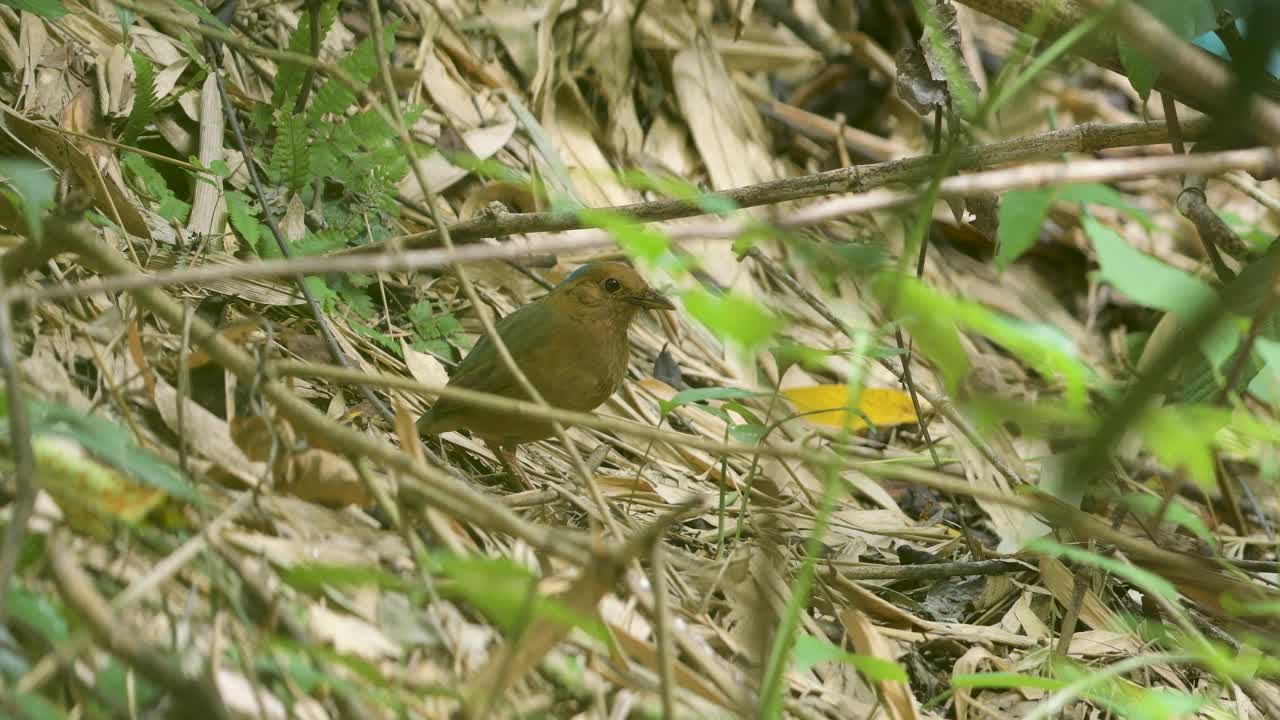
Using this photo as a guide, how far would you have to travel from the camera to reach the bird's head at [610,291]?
4.71 meters

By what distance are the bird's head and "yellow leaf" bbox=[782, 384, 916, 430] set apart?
657mm

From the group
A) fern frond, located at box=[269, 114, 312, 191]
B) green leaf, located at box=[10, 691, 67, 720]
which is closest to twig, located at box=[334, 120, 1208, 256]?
fern frond, located at box=[269, 114, 312, 191]

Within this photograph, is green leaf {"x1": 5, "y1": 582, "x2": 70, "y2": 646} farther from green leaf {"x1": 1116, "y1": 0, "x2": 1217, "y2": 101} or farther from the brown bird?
green leaf {"x1": 1116, "y1": 0, "x2": 1217, "y2": 101}

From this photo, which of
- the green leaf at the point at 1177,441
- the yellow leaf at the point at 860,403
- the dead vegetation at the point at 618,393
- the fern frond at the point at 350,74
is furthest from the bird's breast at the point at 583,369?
the green leaf at the point at 1177,441

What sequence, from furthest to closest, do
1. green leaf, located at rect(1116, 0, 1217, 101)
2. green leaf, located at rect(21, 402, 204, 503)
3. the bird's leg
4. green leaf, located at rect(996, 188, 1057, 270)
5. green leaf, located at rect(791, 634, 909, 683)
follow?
the bird's leg < green leaf, located at rect(1116, 0, 1217, 101) < green leaf, located at rect(791, 634, 909, 683) < green leaf, located at rect(21, 402, 204, 503) < green leaf, located at rect(996, 188, 1057, 270)

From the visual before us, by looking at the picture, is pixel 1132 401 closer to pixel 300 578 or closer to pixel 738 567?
pixel 300 578

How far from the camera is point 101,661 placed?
1.86m

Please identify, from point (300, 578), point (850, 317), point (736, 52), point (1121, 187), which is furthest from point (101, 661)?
point (1121, 187)

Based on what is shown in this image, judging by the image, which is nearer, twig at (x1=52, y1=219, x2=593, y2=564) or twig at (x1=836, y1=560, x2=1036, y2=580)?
twig at (x1=52, y1=219, x2=593, y2=564)

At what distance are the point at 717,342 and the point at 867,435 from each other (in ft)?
2.43

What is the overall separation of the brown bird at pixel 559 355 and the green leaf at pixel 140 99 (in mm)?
1263

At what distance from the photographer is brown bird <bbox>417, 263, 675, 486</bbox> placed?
159 inches

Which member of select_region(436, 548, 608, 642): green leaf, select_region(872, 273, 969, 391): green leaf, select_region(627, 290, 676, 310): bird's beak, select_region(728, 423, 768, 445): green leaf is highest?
select_region(872, 273, 969, 391): green leaf

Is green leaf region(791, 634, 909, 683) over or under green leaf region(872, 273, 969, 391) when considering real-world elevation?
under
